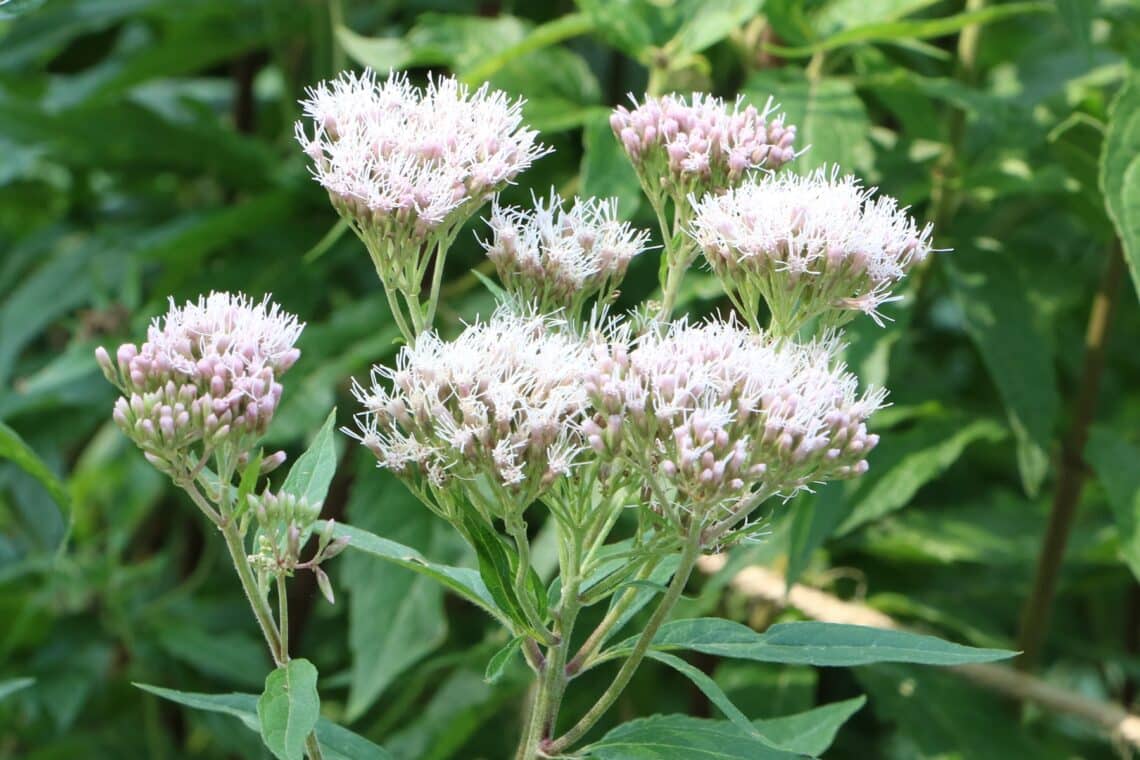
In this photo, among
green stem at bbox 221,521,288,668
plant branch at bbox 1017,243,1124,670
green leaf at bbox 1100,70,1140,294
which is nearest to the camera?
green stem at bbox 221,521,288,668

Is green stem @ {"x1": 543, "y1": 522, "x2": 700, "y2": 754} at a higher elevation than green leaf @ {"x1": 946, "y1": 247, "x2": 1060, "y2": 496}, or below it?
higher

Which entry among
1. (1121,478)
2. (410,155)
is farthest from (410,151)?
(1121,478)

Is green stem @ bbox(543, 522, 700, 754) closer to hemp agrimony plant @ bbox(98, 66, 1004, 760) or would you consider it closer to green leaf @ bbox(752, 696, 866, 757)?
hemp agrimony plant @ bbox(98, 66, 1004, 760)

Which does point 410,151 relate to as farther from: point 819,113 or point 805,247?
point 819,113

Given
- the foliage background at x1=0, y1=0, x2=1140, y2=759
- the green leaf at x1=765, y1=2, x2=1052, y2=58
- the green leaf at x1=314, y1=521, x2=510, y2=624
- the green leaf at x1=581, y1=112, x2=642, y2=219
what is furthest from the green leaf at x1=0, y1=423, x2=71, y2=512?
the green leaf at x1=765, y1=2, x2=1052, y2=58

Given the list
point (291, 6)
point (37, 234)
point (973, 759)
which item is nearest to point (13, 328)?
point (37, 234)

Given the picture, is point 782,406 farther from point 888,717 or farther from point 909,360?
point 909,360

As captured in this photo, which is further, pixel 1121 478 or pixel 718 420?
pixel 1121 478
